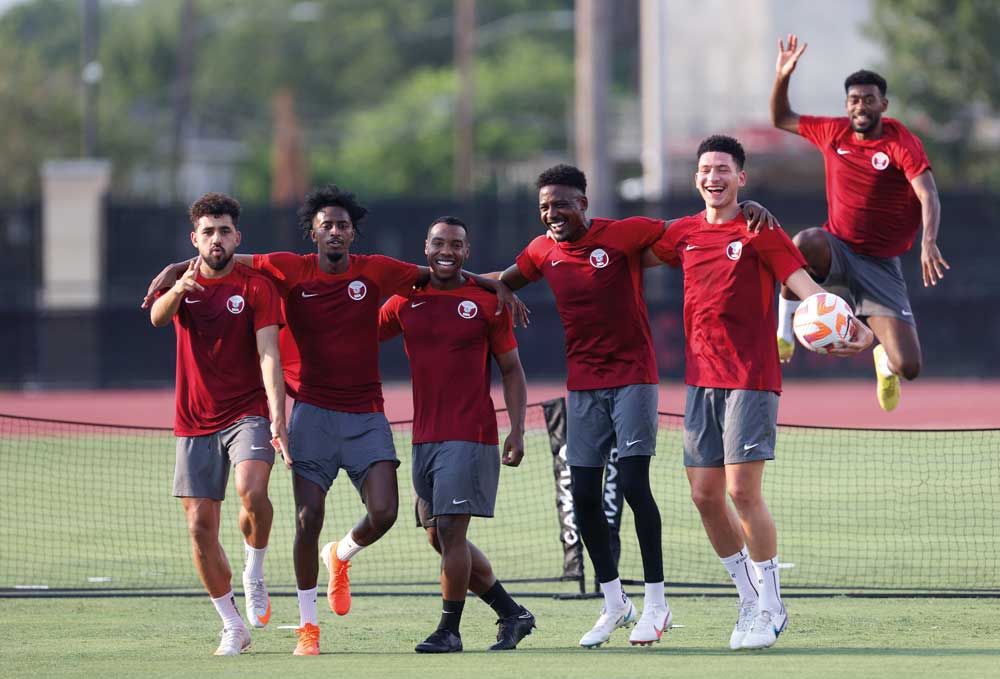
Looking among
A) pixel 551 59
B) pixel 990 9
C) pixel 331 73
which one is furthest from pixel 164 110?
pixel 990 9

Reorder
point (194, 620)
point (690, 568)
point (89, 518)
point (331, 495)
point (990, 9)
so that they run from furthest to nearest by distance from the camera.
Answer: point (990, 9) < point (331, 495) < point (89, 518) < point (690, 568) < point (194, 620)

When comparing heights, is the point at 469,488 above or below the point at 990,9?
below

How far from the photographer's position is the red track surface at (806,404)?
24.8 metres

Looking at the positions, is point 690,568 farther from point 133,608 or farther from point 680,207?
point 680,207

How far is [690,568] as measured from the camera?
41.9 feet

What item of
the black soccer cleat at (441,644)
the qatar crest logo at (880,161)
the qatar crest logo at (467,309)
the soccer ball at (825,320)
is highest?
the qatar crest logo at (880,161)

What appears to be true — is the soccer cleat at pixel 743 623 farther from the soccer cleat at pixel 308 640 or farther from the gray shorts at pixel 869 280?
the gray shorts at pixel 869 280

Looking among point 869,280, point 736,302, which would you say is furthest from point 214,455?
point 869,280

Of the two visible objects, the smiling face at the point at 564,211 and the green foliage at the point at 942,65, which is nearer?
the smiling face at the point at 564,211

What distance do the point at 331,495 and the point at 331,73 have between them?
72259mm

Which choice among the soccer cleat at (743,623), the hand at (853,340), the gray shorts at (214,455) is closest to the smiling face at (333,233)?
the gray shorts at (214,455)

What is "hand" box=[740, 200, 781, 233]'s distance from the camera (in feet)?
30.6

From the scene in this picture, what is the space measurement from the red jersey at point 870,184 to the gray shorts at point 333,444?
381cm

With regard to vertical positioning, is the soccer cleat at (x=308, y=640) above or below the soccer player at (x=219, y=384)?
below
